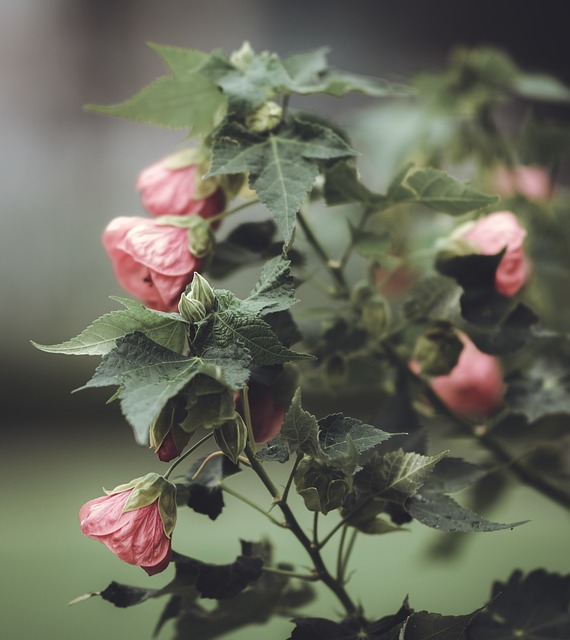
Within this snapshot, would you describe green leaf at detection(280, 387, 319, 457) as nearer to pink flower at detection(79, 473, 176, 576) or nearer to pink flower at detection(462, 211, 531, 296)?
pink flower at detection(79, 473, 176, 576)

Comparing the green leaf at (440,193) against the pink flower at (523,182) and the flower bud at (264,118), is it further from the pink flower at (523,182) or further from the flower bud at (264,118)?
the pink flower at (523,182)

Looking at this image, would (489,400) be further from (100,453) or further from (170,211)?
(100,453)

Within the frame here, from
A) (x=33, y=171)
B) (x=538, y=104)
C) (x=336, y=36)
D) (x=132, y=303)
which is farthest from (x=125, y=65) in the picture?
(x=132, y=303)

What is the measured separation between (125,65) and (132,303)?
1.45m

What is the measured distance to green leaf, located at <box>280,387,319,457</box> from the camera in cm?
25

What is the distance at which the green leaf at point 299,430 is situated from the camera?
0.83ft

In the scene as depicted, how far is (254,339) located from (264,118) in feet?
0.41

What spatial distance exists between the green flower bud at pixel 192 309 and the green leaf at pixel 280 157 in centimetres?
5

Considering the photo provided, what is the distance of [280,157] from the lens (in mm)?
318

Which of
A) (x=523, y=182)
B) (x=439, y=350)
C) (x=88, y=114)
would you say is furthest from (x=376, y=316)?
(x=88, y=114)

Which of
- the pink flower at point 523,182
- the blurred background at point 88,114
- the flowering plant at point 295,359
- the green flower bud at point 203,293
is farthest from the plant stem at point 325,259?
the blurred background at point 88,114

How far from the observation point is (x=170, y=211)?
35 centimetres

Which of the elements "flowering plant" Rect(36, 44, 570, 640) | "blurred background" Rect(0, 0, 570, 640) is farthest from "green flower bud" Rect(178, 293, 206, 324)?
"blurred background" Rect(0, 0, 570, 640)

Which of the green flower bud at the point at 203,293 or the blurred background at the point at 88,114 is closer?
the green flower bud at the point at 203,293
